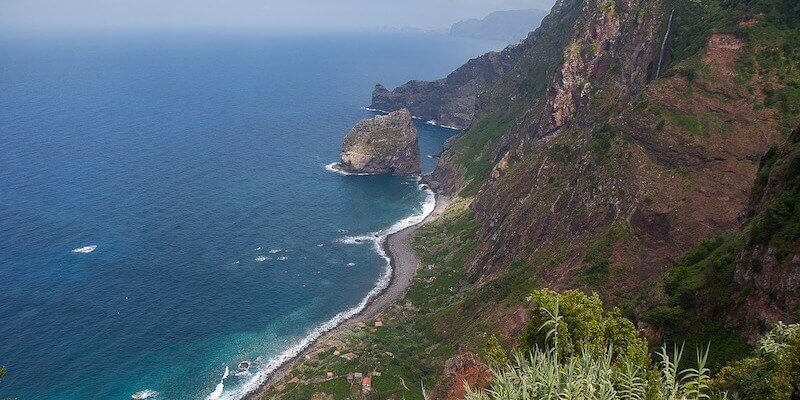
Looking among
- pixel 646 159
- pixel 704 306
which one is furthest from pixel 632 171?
pixel 704 306

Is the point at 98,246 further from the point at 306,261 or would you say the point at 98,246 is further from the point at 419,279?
the point at 419,279

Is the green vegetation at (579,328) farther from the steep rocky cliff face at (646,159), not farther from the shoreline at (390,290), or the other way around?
the shoreline at (390,290)

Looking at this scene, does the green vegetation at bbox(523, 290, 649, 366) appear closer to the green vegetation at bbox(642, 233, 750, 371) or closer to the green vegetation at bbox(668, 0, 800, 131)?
the green vegetation at bbox(642, 233, 750, 371)

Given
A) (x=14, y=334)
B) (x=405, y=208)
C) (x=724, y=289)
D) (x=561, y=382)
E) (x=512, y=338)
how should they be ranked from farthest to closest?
(x=405, y=208)
(x=14, y=334)
(x=512, y=338)
(x=724, y=289)
(x=561, y=382)

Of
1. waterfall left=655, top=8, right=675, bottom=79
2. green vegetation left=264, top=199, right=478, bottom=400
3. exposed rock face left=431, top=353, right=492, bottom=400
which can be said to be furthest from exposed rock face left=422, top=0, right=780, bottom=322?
exposed rock face left=431, top=353, right=492, bottom=400

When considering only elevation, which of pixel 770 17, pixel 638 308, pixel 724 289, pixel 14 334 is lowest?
pixel 14 334

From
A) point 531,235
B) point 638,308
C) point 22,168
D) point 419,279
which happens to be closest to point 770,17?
point 531,235

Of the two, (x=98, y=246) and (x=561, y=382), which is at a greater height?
(x=561, y=382)
